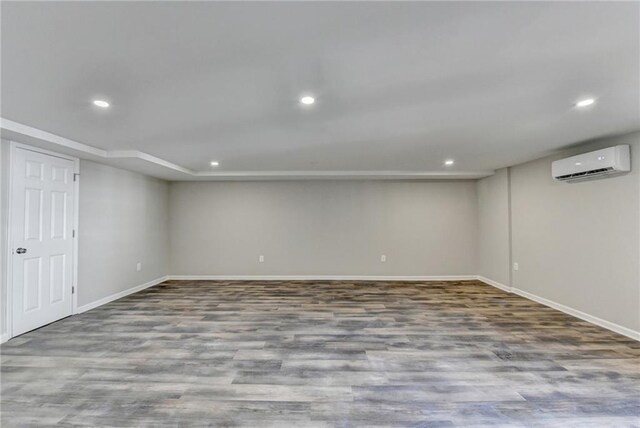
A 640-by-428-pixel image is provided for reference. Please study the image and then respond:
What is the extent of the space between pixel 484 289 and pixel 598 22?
16.3 ft

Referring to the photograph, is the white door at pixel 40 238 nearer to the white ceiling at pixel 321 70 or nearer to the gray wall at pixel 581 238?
the white ceiling at pixel 321 70

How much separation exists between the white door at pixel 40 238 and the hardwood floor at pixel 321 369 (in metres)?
0.29

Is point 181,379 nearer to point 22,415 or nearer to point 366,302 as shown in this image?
point 22,415

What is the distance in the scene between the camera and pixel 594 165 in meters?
3.50

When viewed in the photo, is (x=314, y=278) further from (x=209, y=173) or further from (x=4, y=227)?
(x=4, y=227)

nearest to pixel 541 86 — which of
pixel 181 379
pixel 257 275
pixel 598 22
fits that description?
pixel 598 22

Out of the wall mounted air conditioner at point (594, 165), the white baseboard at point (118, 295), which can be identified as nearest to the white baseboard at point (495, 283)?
the wall mounted air conditioner at point (594, 165)

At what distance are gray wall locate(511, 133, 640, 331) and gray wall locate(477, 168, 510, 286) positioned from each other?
211mm

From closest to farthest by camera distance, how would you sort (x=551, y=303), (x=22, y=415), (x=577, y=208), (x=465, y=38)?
(x=465, y=38), (x=22, y=415), (x=577, y=208), (x=551, y=303)

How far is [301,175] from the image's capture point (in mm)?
5883

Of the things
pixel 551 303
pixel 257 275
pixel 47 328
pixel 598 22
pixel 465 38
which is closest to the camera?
pixel 598 22

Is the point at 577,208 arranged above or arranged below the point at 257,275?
above

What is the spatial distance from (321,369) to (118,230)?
4.14 metres

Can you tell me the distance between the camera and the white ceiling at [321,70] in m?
1.39
